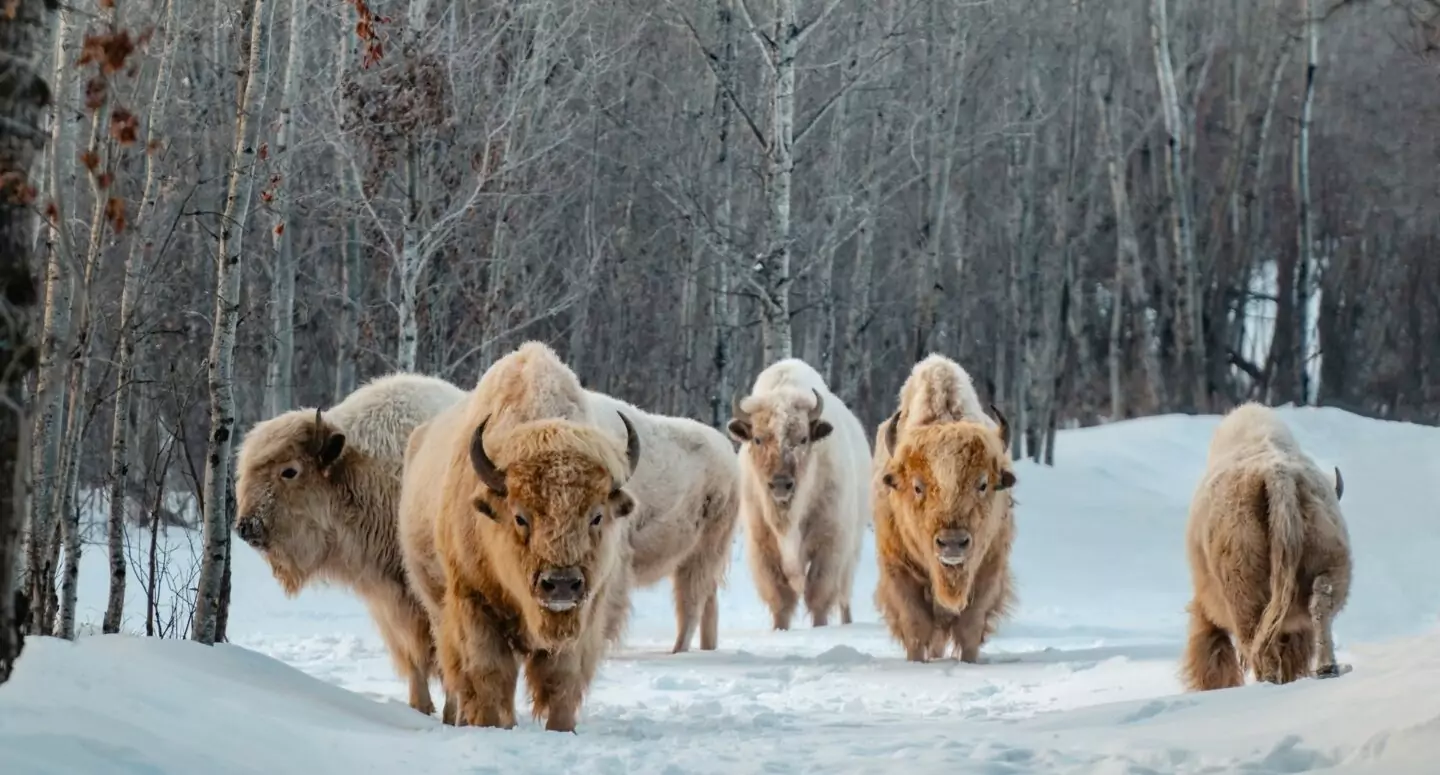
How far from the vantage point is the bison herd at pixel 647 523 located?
7.15 metres

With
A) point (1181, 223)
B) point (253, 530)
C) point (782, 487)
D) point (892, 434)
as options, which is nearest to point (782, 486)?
point (782, 487)

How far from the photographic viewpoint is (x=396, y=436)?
9.37 meters

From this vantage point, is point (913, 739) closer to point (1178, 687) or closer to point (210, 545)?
point (1178, 687)

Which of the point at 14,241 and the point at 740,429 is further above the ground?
the point at 740,429

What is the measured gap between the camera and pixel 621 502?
23.6ft

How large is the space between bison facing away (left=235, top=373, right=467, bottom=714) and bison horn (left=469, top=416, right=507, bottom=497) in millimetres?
2124

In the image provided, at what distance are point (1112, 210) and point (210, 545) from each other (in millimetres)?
32244

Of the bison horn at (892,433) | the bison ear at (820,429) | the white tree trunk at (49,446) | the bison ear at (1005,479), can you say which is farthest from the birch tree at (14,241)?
the bison ear at (820,429)

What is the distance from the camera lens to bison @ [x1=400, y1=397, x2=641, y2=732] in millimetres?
6902

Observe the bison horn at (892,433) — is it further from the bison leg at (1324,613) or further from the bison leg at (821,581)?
the bison leg at (1324,613)

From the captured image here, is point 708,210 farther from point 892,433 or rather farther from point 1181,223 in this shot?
point 892,433

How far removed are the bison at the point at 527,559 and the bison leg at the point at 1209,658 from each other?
289 centimetres

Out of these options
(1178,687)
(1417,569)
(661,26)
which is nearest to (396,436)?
(1178,687)

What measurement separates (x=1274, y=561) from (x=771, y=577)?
6329 millimetres
